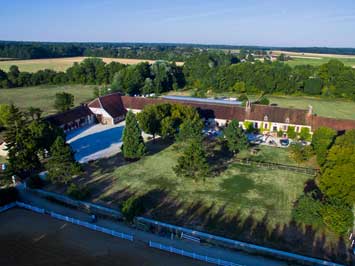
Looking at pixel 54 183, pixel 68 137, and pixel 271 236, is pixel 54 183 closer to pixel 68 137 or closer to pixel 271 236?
pixel 68 137

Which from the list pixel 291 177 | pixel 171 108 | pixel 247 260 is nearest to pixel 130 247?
pixel 247 260

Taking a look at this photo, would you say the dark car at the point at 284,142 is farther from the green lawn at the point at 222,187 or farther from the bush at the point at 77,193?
the bush at the point at 77,193

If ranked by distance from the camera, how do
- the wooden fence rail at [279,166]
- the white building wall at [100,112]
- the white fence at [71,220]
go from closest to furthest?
the white fence at [71,220], the wooden fence rail at [279,166], the white building wall at [100,112]

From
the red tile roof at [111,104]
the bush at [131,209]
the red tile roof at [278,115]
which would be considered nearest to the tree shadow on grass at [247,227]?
the bush at [131,209]

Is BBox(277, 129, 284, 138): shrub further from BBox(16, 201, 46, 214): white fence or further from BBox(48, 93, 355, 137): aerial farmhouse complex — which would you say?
BBox(16, 201, 46, 214): white fence

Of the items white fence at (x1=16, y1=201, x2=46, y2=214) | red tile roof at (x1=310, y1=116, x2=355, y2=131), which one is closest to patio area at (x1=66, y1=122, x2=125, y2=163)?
white fence at (x1=16, y1=201, x2=46, y2=214)

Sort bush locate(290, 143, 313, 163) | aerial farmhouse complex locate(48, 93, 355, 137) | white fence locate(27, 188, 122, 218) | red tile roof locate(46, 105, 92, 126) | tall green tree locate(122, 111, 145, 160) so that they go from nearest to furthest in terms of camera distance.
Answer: white fence locate(27, 188, 122, 218) → tall green tree locate(122, 111, 145, 160) → bush locate(290, 143, 313, 163) → red tile roof locate(46, 105, 92, 126) → aerial farmhouse complex locate(48, 93, 355, 137)

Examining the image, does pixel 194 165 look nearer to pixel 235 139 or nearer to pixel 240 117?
pixel 235 139
